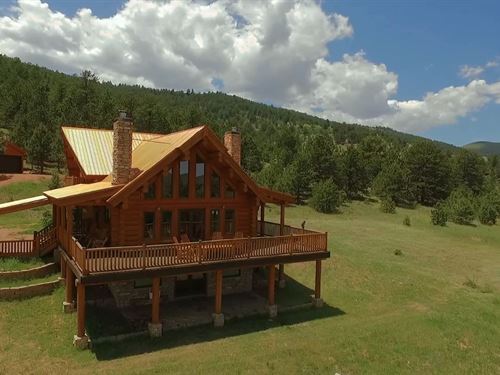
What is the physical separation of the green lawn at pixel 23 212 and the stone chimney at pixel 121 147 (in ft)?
49.9

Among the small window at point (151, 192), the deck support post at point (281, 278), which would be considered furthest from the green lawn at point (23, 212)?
the deck support post at point (281, 278)

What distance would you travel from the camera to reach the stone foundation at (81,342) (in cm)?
1584

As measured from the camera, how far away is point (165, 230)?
19.9m

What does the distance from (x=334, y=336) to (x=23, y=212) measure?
1230 inches

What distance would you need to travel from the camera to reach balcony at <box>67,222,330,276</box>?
52.8 ft

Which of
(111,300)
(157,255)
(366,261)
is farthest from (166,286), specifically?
(366,261)

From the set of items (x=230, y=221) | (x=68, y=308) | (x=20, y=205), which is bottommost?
(x=68, y=308)

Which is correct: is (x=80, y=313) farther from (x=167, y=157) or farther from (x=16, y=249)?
(x=16, y=249)

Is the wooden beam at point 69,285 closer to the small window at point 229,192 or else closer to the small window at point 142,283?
the small window at point 142,283

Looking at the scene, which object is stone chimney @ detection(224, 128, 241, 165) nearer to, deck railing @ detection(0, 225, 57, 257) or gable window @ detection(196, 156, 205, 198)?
gable window @ detection(196, 156, 205, 198)

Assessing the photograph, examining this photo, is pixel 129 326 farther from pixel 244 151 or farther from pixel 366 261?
pixel 244 151

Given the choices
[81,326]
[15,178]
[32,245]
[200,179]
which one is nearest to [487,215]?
[200,179]

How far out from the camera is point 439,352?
17.7m

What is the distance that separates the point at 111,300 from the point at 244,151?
6250 centimetres
